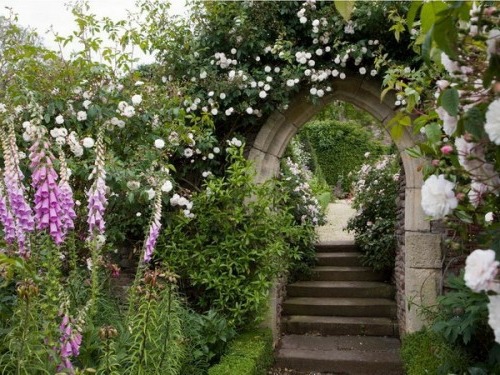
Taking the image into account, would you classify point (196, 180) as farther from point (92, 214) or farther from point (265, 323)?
point (92, 214)

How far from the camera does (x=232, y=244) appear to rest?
15.1ft

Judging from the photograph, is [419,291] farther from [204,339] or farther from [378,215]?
[378,215]

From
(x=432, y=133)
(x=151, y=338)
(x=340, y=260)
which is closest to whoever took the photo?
(x=432, y=133)

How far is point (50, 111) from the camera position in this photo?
393 centimetres

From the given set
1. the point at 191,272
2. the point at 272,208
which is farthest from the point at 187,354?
the point at 272,208

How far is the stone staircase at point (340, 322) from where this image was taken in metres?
5.18

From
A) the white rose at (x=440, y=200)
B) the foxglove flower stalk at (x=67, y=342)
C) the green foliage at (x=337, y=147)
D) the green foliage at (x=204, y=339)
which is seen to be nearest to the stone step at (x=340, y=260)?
the green foliage at (x=204, y=339)

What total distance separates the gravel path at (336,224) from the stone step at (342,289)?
175 centimetres

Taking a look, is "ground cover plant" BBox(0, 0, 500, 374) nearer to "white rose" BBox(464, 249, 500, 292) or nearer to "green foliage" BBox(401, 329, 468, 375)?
"green foliage" BBox(401, 329, 468, 375)

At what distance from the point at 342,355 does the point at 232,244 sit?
1.85 m

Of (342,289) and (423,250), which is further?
(342,289)

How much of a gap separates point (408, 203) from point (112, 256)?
3150mm

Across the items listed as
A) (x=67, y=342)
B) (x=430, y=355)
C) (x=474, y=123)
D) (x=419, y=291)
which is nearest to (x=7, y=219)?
(x=67, y=342)

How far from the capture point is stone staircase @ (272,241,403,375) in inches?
204
